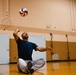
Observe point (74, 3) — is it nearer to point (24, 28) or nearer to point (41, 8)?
point (41, 8)

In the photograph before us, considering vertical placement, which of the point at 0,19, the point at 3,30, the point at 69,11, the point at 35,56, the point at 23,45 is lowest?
the point at 35,56

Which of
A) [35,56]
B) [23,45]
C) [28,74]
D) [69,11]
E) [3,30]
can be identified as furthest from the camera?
[69,11]

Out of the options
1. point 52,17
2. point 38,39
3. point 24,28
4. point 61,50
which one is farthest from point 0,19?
point 61,50

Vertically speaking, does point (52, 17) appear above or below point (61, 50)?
above

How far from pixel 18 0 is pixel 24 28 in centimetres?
202

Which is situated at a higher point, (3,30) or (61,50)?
(3,30)

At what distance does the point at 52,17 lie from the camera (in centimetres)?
1345

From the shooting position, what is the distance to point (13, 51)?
1144 cm

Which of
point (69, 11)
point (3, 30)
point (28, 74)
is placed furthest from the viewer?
point (69, 11)

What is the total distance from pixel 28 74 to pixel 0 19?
25.3 feet

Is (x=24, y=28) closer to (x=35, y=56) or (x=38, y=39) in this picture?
(x=38, y=39)

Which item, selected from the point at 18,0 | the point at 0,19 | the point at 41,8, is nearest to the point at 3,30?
the point at 0,19

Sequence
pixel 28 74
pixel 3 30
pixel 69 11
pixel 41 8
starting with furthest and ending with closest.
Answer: pixel 69 11 < pixel 41 8 < pixel 3 30 < pixel 28 74

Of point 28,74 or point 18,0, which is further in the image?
point 18,0
